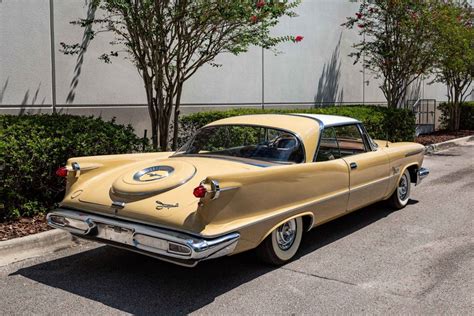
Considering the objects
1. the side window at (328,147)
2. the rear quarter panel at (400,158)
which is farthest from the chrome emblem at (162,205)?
the rear quarter panel at (400,158)

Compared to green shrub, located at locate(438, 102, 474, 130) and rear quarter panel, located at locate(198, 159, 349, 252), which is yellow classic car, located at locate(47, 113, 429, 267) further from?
green shrub, located at locate(438, 102, 474, 130)

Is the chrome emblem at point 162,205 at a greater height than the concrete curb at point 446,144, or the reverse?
the chrome emblem at point 162,205

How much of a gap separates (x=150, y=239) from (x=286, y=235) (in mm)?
1419

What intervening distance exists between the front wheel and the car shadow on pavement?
0.12 m

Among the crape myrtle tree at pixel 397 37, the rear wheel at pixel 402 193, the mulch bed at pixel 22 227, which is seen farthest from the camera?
the crape myrtle tree at pixel 397 37

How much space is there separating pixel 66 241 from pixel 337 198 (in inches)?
113

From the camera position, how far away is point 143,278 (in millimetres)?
Result: 4535

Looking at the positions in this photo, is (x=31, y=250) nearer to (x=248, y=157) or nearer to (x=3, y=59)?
(x=248, y=157)

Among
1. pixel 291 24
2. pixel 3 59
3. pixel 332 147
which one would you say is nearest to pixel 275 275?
pixel 332 147

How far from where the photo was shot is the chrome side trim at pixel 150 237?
3.81m

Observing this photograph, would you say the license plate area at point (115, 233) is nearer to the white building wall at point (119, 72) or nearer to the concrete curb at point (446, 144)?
the white building wall at point (119, 72)

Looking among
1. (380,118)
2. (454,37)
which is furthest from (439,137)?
(380,118)

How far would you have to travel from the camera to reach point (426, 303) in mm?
3986

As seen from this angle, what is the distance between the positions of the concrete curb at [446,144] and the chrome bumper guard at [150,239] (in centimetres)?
1146
